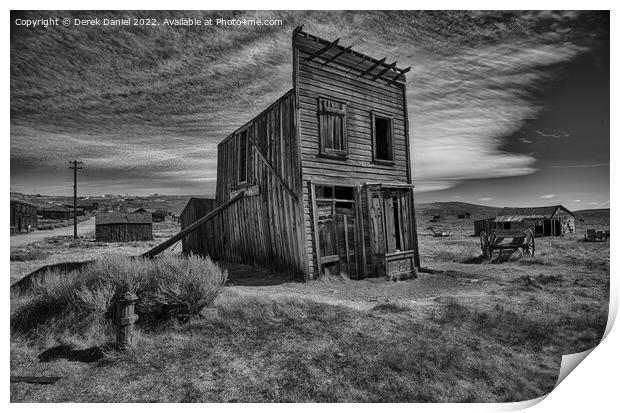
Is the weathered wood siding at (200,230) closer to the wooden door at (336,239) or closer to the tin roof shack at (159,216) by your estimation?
the wooden door at (336,239)

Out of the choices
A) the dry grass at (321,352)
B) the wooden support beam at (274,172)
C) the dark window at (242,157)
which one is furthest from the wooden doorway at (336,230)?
the dark window at (242,157)

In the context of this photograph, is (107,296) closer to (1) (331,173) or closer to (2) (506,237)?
(1) (331,173)

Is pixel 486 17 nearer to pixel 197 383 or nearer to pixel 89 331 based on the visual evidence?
pixel 197 383

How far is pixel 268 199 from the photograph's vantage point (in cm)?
971

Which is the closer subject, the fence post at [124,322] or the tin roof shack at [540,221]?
the fence post at [124,322]

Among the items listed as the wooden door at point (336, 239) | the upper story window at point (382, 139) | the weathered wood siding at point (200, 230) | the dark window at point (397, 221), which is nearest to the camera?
the wooden door at point (336, 239)

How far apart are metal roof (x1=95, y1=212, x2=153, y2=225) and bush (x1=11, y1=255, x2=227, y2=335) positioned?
21.3m

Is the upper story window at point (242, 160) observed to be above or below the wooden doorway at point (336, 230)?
above

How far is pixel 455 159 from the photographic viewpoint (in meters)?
6.57

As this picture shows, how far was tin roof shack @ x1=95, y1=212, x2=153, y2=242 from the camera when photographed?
944 inches

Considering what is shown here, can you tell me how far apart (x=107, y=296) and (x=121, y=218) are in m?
22.7

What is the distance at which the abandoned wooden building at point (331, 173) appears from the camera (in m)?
8.46

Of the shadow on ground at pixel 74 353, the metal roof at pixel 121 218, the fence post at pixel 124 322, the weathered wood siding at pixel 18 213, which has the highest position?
the metal roof at pixel 121 218

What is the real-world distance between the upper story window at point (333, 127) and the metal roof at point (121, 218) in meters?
21.6
